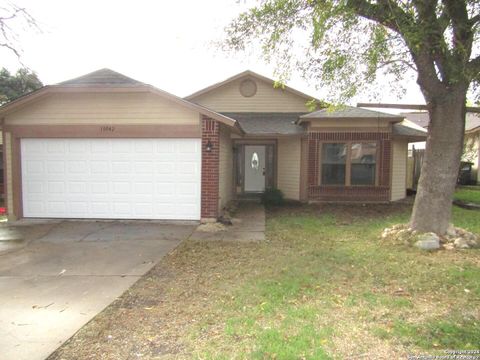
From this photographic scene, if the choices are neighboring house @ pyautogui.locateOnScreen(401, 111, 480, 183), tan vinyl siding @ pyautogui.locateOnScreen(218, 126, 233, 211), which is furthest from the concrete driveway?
neighboring house @ pyautogui.locateOnScreen(401, 111, 480, 183)

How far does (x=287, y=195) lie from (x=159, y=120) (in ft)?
20.9

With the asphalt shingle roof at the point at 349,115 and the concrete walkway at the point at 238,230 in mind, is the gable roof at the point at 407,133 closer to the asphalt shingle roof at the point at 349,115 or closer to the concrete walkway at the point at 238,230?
the asphalt shingle roof at the point at 349,115

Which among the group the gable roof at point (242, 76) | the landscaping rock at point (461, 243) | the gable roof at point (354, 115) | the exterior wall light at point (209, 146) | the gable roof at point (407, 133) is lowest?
the landscaping rock at point (461, 243)

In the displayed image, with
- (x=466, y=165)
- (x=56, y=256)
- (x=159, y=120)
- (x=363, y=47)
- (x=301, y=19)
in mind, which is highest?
(x=301, y=19)

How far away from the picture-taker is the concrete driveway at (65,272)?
12.2 ft

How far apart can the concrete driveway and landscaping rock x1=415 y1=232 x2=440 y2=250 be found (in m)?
4.82

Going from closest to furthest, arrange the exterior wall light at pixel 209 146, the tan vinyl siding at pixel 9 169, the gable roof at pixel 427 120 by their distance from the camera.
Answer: the exterior wall light at pixel 209 146
the tan vinyl siding at pixel 9 169
the gable roof at pixel 427 120

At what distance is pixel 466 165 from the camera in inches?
801

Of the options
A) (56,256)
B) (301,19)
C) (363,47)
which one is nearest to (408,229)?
(363,47)

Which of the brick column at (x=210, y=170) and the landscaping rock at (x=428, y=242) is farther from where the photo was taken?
the brick column at (x=210, y=170)

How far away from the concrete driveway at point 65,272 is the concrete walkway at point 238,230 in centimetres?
44

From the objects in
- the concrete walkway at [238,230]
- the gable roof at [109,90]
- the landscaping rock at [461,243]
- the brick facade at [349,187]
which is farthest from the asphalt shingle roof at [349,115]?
the landscaping rock at [461,243]

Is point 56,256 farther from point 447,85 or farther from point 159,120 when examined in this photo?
point 447,85

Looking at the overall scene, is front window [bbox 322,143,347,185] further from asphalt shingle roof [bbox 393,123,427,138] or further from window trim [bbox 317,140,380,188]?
asphalt shingle roof [bbox 393,123,427,138]
